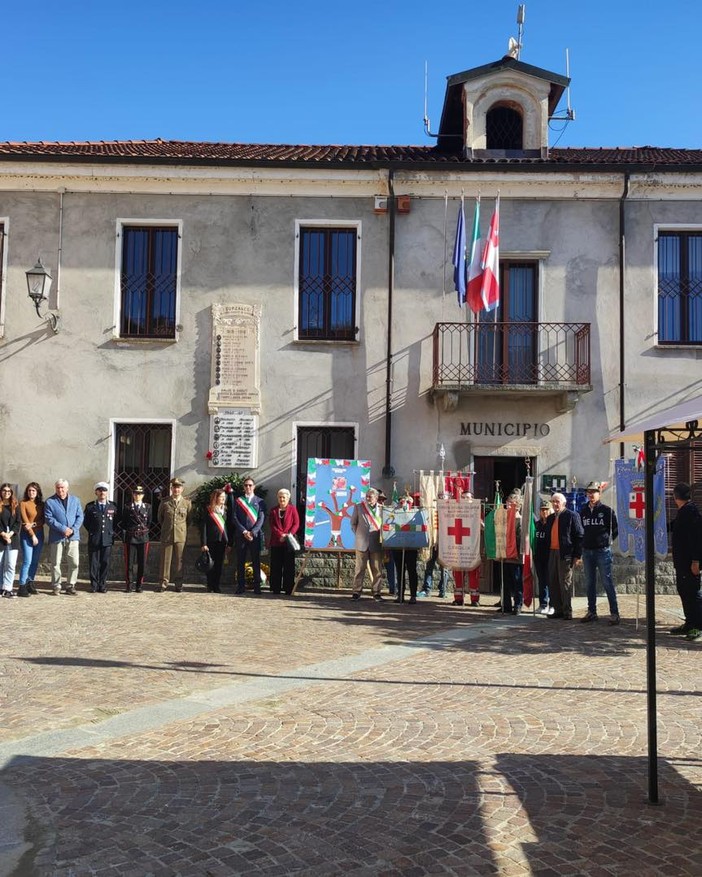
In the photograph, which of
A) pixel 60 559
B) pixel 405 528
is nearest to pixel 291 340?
pixel 405 528

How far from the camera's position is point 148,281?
15836 millimetres

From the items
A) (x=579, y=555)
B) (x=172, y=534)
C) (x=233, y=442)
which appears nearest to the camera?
(x=579, y=555)

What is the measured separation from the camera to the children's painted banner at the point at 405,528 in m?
12.8

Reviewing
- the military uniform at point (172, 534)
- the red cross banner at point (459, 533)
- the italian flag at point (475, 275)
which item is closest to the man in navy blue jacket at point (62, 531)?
the military uniform at point (172, 534)

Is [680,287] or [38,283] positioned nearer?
[38,283]

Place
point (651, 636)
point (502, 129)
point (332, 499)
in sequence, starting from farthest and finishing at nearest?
1. point (502, 129)
2. point (332, 499)
3. point (651, 636)

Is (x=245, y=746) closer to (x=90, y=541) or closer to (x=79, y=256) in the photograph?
(x=90, y=541)

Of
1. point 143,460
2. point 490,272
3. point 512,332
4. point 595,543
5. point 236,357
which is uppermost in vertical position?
point 490,272

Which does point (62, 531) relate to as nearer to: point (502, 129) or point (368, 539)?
point (368, 539)

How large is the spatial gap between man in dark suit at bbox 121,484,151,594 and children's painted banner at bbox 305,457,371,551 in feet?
9.51

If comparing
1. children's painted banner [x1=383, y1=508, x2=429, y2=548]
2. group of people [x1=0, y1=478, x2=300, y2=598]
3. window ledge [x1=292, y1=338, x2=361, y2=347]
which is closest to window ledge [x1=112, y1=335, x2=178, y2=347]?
window ledge [x1=292, y1=338, x2=361, y2=347]

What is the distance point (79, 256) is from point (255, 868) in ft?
47.1

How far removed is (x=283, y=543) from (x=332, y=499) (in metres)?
1.30

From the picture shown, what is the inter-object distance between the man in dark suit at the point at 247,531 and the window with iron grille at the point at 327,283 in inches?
143
